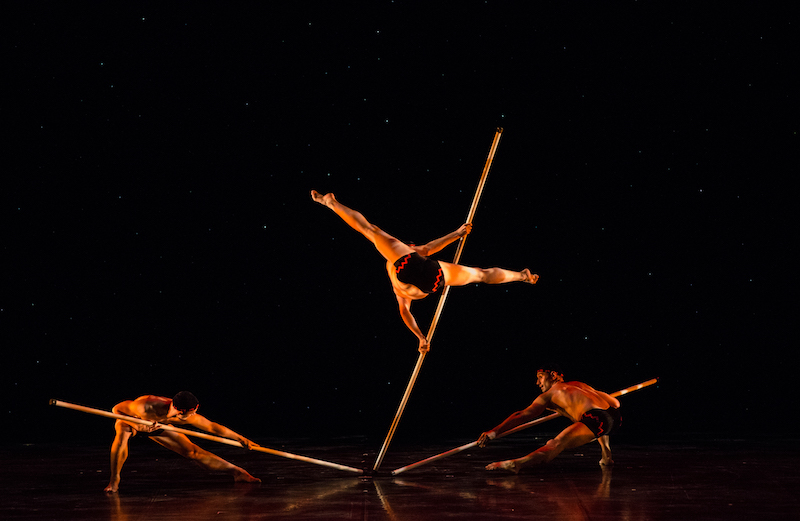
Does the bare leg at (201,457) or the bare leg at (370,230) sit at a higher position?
the bare leg at (370,230)

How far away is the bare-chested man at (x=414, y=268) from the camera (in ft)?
19.2

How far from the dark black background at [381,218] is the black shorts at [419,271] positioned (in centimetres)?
324

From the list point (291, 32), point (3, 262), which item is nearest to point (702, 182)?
point (291, 32)

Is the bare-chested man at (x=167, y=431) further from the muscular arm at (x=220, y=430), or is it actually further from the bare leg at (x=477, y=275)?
the bare leg at (x=477, y=275)

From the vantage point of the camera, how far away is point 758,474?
616cm

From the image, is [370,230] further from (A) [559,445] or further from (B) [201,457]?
(A) [559,445]

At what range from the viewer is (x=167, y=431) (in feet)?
19.9

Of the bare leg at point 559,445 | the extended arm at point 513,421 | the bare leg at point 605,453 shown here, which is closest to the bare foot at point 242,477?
the extended arm at point 513,421

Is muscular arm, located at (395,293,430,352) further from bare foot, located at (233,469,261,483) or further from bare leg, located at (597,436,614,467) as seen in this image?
bare leg, located at (597,436,614,467)

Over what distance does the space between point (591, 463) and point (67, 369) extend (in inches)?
234

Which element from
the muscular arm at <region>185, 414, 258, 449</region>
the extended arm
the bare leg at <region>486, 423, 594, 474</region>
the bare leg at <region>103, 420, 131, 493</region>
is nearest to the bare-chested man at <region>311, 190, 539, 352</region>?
the extended arm

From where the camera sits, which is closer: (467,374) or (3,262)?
(3,262)

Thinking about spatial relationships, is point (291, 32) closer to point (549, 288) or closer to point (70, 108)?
point (70, 108)

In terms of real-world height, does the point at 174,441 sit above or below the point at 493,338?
below
